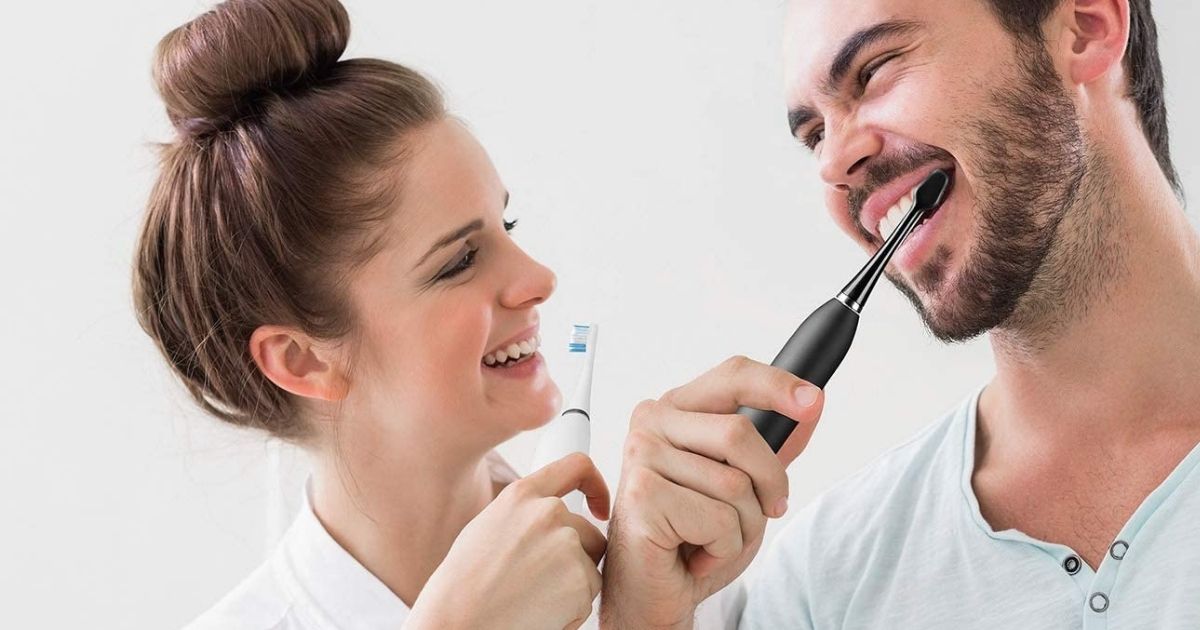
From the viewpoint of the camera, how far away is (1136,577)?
40.0 inches

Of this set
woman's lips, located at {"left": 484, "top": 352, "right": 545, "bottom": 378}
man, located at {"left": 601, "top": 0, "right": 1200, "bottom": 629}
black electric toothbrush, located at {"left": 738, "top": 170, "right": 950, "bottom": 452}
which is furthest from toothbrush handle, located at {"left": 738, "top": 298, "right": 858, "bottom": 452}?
woman's lips, located at {"left": 484, "top": 352, "right": 545, "bottom": 378}

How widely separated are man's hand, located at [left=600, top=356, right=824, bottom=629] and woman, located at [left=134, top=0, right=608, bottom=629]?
33 centimetres

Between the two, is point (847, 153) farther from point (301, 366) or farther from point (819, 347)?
point (301, 366)

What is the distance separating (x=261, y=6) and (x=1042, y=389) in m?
0.84

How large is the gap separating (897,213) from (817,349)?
219 mm

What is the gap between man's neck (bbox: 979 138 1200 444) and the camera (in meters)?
1.07

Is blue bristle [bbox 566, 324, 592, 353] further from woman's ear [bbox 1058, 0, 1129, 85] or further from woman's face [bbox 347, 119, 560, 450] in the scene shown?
woman's ear [bbox 1058, 0, 1129, 85]

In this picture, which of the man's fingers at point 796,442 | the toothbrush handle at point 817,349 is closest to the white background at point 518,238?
the man's fingers at point 796,442

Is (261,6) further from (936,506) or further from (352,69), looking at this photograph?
(936,506)

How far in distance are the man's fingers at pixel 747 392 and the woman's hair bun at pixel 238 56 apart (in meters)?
0.59

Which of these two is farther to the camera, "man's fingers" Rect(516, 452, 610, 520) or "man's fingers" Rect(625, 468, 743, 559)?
"man's fingers" Rect(516, 452, 610, 520)

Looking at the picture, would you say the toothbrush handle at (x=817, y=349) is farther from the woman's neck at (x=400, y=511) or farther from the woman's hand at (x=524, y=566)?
the woman's neck at (x=400, y=511)

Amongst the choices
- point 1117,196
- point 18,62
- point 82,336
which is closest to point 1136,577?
point 1117,196

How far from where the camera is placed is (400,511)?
1338mm
